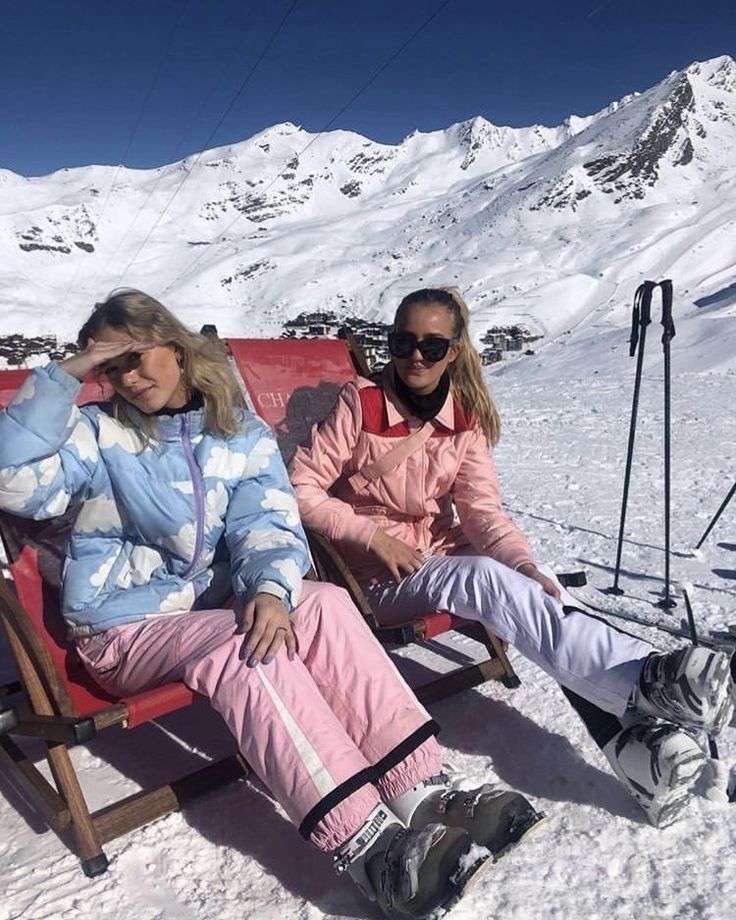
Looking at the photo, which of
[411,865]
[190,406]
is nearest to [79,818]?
[411,865]

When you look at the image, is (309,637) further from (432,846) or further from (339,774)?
(432,846)

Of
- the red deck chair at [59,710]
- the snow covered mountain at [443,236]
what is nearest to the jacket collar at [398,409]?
the red deck chair at [59,710]

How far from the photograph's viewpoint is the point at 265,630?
1.91 m

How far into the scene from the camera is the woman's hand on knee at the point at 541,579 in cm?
226

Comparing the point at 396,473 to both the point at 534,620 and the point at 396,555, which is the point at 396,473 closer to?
the point at 396,555

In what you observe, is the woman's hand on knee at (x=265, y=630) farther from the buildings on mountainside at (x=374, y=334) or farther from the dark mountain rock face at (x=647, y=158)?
the dark mountain rock face at (x=647, y=158)

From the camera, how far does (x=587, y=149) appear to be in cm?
8612

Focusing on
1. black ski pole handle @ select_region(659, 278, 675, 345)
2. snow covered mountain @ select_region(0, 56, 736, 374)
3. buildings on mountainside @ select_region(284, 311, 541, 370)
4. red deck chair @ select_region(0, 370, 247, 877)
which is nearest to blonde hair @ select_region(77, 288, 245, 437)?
red deck chair @ select_region(0, 370, 247, 877)

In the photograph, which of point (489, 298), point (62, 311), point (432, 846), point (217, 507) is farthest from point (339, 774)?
point (62, 311)

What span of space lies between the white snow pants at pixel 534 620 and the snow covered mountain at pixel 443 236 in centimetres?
1094

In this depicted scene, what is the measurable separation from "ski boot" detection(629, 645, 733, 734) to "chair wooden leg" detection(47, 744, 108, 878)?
4.55 feet

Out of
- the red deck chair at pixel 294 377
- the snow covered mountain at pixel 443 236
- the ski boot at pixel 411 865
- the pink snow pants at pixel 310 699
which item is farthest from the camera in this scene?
the snow covered mountain at pixel 443 236

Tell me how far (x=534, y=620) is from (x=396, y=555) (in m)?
0.53

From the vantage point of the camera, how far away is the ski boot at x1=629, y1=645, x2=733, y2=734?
185 cm
